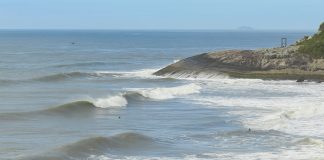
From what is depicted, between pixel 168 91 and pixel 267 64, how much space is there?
13.3m

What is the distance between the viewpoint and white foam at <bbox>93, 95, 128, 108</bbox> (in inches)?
1531

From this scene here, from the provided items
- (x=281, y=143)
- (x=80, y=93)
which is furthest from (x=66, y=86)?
(x=281, y=143)

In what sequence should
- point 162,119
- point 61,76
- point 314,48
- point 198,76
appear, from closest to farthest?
point 162,119
point 314,48
point 198,76
point 61,76

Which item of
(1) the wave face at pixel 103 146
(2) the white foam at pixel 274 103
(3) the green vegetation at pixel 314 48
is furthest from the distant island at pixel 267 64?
(1) the wave face at pixel 103 146

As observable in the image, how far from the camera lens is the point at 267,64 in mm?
56250

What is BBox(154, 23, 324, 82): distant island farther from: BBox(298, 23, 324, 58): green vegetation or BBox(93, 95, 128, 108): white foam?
BBox(93, 95, 128, 108): white foam

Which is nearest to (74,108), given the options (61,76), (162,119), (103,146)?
(162,119)

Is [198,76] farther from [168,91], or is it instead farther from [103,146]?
[103,146]

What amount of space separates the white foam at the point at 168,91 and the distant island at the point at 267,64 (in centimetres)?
837

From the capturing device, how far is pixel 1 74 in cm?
6225

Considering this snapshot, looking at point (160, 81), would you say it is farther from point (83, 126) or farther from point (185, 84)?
point (83, 126)

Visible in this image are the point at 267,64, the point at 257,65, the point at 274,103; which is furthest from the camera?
the point at 257,65

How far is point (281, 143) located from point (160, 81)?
31364 millimetres

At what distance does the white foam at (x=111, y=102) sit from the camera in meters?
38.9
